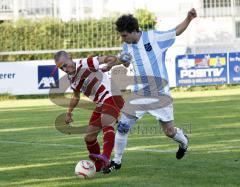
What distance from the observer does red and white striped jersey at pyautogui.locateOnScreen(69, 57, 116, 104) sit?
9836 millimetres

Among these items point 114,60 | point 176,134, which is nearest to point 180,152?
point 176,134

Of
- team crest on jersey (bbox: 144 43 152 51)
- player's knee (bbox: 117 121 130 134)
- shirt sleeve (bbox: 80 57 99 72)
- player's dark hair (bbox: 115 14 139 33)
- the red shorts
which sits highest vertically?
player's dark hair (bbox: 115 14 139 33)

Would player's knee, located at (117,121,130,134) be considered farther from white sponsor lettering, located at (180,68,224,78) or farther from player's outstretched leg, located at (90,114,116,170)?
white sponsor lettering, located at (180,68,224,78)

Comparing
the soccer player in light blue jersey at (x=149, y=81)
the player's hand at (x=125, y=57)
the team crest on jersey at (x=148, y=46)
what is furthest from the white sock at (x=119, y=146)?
the team crest on jersey at (x=148, y=46)

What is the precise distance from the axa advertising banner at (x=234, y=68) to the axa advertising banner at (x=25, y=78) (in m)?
6.70

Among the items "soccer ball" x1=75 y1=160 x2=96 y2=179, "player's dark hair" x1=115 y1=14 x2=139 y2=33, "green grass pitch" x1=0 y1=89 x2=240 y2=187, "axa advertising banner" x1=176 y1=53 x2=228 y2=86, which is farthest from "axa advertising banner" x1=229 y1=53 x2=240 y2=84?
"soccer ball" x1=75 y1=160 x2=96 y2=179

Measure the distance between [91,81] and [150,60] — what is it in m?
0.82

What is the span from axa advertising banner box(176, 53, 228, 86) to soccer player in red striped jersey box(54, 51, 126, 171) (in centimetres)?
1930

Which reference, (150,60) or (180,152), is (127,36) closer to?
(150,60)

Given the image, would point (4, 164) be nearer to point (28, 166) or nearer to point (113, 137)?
point (28, 166)

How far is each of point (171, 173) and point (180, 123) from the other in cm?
710

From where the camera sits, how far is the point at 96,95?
10102 mm

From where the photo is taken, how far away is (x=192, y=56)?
29.6 meters

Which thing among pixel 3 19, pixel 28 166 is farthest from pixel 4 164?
pixel 3 19
